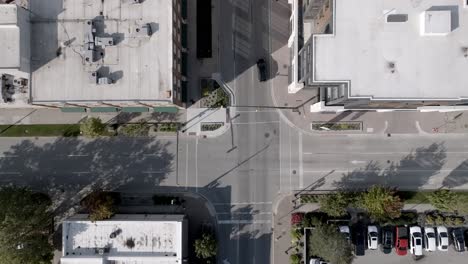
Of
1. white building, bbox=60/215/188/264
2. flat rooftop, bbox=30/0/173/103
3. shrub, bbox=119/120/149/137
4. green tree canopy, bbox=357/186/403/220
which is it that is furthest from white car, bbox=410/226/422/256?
shrub, bbox=119/120/149/137

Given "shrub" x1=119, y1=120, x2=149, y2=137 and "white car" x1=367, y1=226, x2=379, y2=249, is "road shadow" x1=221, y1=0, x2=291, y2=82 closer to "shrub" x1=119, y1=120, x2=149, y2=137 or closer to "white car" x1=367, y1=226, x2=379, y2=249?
"shrub" x1=119, y1=120, x2=149, y2=137

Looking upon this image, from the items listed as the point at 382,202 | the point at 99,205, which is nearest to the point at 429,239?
the point at 382,202

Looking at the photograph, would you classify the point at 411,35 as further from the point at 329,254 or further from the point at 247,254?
the point at 247,254

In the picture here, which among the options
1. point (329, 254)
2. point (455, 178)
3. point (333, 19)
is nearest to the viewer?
point (333, 19)

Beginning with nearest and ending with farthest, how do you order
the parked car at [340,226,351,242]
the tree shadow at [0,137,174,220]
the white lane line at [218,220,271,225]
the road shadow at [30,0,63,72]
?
the road shadow at [30,0,63,72] < the parked car at [340,226,351,242] < the white lane line at [218,220,271,225] < the tree shadow at [0,137,174,220]

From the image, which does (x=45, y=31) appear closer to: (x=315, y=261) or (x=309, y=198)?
(x=309, y=198)

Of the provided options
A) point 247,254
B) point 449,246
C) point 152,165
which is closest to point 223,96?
point 152,165
